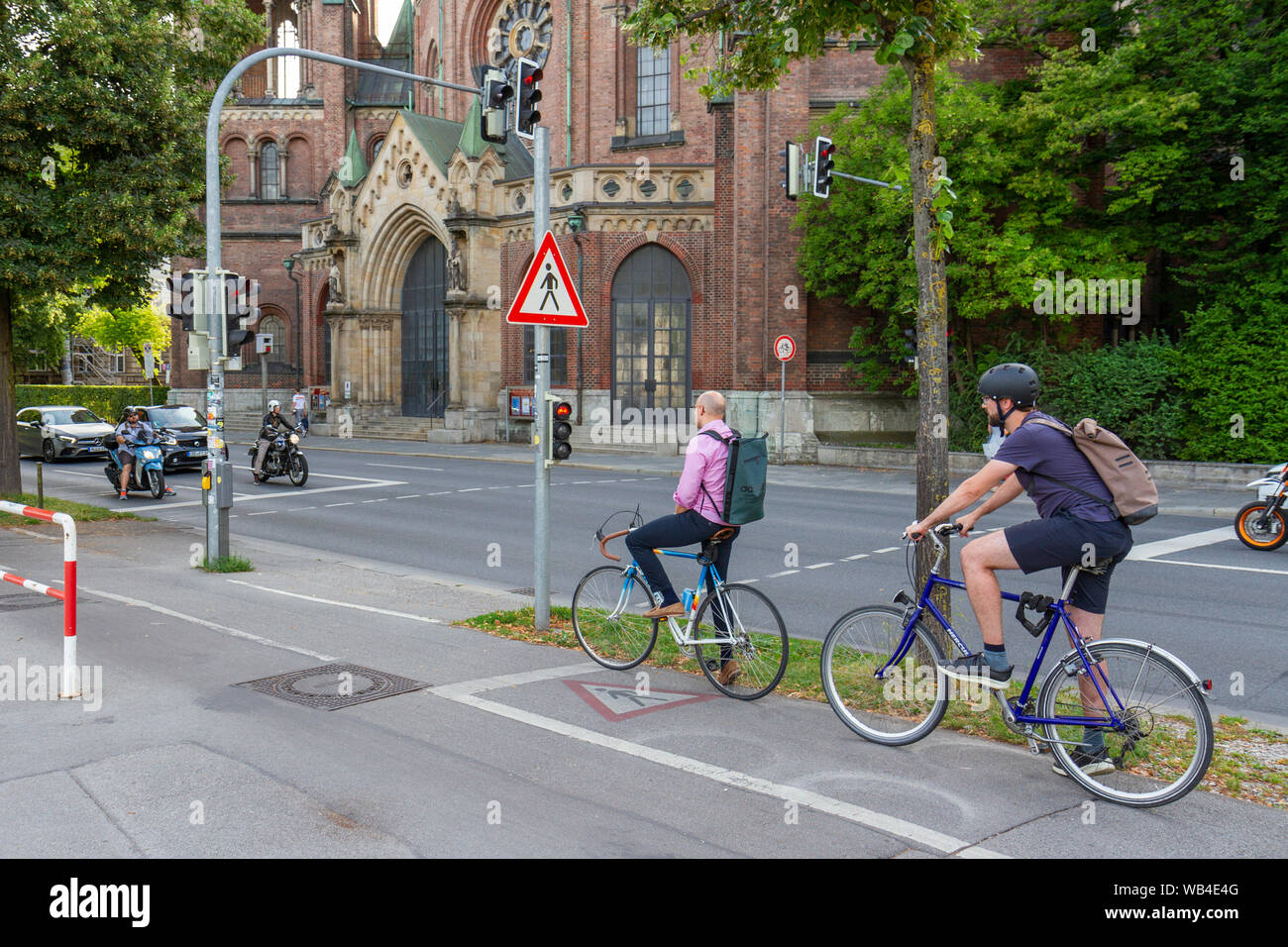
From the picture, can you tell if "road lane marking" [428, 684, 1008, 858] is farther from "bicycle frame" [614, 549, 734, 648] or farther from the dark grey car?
the dark grey car

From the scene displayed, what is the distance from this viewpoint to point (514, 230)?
34219 millimetres

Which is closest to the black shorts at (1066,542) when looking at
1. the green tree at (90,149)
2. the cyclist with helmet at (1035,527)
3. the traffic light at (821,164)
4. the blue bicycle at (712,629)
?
the cyclist with helmet at (1035,527)

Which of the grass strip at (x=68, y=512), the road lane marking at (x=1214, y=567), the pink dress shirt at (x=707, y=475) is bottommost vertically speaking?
the road lane marking at (x=1214, y=567)

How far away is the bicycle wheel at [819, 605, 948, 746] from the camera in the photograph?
215 inches

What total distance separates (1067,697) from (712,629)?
228cm

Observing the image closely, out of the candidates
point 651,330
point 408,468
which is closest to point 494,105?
point 408,468

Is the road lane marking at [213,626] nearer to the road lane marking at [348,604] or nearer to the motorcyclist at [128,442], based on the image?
the road lane marking at [348,604]

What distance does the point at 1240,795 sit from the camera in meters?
4.79

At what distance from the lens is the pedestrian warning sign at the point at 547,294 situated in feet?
25.9

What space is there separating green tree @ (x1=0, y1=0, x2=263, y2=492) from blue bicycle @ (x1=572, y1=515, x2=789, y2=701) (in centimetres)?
1099

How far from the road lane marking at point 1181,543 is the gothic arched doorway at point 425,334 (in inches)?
1081

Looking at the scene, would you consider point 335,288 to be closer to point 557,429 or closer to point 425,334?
point 425,334
